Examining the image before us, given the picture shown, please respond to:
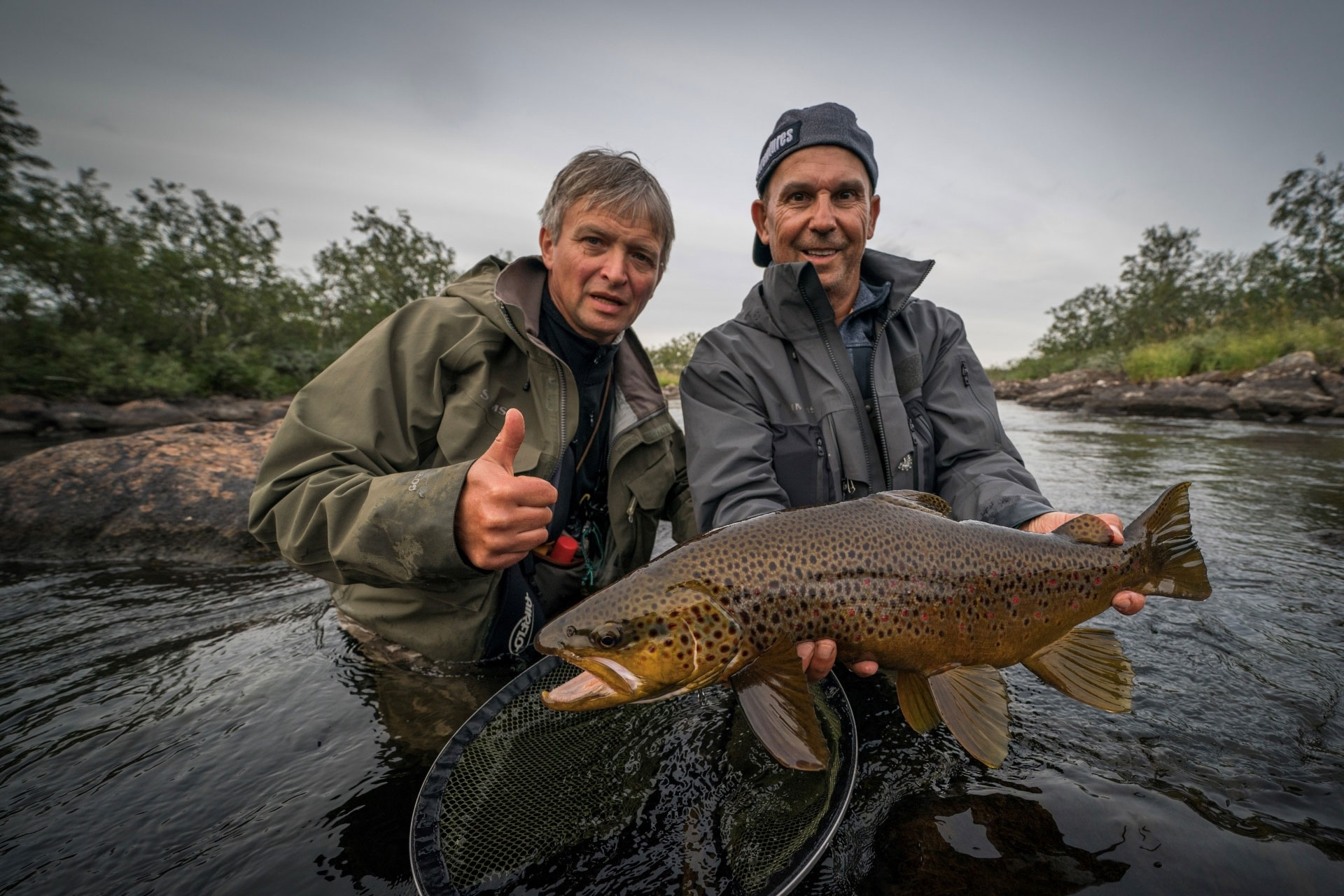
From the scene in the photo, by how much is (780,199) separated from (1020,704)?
2960mm

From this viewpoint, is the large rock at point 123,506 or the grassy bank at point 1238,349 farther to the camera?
the grassy bank at point 1238,349

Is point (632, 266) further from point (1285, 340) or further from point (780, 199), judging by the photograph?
point (1285, 340)

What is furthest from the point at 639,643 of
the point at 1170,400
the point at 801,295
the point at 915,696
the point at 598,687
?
the point at 1170,400

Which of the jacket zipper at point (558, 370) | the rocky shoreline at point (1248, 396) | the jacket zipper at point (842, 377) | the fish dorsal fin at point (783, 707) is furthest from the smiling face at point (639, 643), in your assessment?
the rocky shoreline at point (1248, 396)

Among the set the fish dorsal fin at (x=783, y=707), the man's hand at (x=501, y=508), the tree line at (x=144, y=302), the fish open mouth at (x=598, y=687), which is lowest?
the fish dorsal fin at (x=783, y=707)

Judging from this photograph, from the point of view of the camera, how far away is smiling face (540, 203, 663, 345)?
293 cm

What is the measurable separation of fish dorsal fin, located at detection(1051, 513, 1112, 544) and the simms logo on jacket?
245 centimetres

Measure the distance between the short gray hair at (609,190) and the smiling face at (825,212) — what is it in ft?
2.33

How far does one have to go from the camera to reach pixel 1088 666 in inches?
87.0

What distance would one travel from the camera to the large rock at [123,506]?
16.2 feet

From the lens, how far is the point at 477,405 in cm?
278

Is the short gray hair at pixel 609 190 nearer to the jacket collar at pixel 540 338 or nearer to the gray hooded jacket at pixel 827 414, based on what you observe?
the jacket collar at pixel 540 338

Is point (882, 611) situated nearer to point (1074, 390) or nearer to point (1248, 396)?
point (1248, 396)

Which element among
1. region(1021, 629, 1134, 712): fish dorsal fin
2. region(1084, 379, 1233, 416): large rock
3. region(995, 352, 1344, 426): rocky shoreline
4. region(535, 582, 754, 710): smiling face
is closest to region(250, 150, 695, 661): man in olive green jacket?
region(535, 582, 754, 710): smiling face
